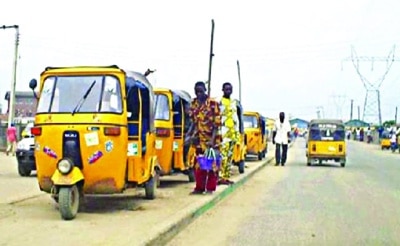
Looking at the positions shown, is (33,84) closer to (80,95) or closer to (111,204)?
(80,95)

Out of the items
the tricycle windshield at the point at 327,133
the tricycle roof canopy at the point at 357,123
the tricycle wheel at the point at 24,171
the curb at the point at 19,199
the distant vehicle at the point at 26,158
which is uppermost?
the tricycle roof canopy at the point at 357,123

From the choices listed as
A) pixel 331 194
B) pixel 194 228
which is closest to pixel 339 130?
pixel 331 194

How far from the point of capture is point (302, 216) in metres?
12.9

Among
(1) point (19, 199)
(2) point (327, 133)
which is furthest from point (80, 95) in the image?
(2) point (327, 133)

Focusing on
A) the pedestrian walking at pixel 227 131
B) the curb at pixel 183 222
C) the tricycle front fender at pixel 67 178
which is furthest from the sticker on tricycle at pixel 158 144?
the tricycle front fender at pixel 67 178

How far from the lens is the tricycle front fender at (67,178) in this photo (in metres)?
10.8

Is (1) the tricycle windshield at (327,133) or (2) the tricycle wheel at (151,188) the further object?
(1) the tricycle windshield at (327,133)

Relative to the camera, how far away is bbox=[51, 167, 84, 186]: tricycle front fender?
35.4ft

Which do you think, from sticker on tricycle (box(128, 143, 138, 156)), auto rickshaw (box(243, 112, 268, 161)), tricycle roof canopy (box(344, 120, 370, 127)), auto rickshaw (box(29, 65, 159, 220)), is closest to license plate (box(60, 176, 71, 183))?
auto rickshaw (box(29, 65, 159, 220))

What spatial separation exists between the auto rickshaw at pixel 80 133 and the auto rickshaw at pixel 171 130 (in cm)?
385

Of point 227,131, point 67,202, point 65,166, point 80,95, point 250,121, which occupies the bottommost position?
point 67,202

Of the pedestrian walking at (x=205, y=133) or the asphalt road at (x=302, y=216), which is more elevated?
the pedestrian walking at (x=205, y=133)

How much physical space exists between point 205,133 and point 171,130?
1.37 metres

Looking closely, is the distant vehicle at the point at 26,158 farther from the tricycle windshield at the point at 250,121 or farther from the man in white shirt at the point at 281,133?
the man in white shirt at the point at 281,133
